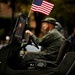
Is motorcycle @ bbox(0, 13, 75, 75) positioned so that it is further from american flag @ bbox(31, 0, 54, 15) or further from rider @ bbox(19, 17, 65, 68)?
american flag @ bbox(31, 0, 54, 15)

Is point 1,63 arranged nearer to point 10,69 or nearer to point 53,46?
point 10,69

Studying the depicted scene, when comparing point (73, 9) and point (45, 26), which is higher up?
point (45, 26)

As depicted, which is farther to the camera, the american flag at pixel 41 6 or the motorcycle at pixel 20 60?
the american flag at pixel 41 6

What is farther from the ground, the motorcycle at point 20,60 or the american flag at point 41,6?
the american flag at point 41,6

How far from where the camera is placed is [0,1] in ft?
95.7

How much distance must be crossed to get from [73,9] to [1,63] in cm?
2347

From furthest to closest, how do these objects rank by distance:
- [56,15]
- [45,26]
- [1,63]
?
[56,15]
[45,26]
[1,63]

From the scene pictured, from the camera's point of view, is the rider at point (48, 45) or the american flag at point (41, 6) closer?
the rider at point (48, 45)

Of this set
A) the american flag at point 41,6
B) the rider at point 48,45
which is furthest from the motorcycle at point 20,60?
the american flag at point 41,6

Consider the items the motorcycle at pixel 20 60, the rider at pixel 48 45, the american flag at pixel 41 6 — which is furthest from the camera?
the american flag at pixel 41 6

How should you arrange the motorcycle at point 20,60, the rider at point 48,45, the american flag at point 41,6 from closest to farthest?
the motorcycle at point 20,60, the rider at point 48,45, the american flag at point 41,6

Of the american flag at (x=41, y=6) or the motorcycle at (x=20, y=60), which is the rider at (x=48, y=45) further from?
the american flag at (x=41, y=6)

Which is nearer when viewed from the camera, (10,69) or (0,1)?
(10,69)

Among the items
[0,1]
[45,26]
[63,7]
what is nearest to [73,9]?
[63,7]
